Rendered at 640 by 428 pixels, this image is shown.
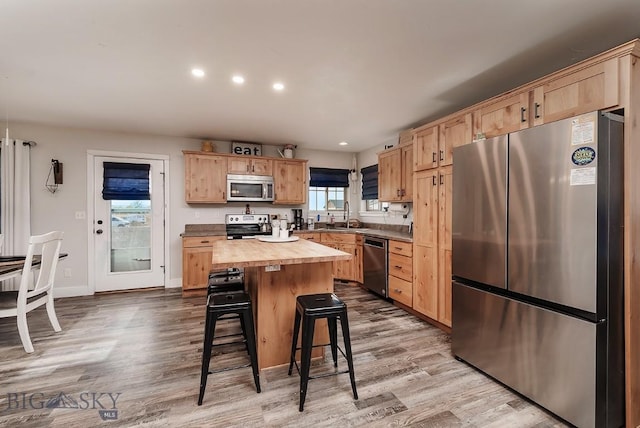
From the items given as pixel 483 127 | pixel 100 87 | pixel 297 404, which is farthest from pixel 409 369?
pixel 100 87

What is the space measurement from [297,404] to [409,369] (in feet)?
3.07

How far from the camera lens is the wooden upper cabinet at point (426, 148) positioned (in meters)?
2.93

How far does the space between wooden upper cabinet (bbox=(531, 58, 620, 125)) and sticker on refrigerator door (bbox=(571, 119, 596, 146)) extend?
10.6 inches

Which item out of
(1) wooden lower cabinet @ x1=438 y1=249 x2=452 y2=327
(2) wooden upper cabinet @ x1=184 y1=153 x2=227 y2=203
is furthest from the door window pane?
(1) wooden lower cabinet @ x1=438 y1=249 x2=452 y2=327

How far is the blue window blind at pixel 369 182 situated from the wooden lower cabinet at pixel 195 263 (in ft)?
9.50

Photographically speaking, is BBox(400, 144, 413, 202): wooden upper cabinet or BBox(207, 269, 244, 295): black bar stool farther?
BBox(400, 144, 413, 202): wooden upper cabinet

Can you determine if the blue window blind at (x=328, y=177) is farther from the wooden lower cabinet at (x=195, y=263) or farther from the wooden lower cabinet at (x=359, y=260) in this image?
the wooden lower cabinet at (x=195, y=263)

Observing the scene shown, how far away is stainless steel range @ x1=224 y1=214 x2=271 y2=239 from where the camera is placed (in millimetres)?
4664

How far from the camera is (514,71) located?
94.3 inches

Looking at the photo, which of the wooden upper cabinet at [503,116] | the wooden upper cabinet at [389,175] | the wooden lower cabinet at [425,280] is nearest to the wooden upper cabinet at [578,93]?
the wooden upper cabinet at [503,116]

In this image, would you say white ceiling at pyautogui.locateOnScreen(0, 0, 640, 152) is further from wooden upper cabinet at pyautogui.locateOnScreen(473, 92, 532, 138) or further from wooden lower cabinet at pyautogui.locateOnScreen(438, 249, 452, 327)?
Answer: wooden lower cabinet at pyautogui.locateOnScreen(438, 249, 452, 327)

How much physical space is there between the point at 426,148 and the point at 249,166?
110 inches

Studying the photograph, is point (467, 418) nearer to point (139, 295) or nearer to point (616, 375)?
point (616, 375)

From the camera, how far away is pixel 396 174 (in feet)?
13.5
